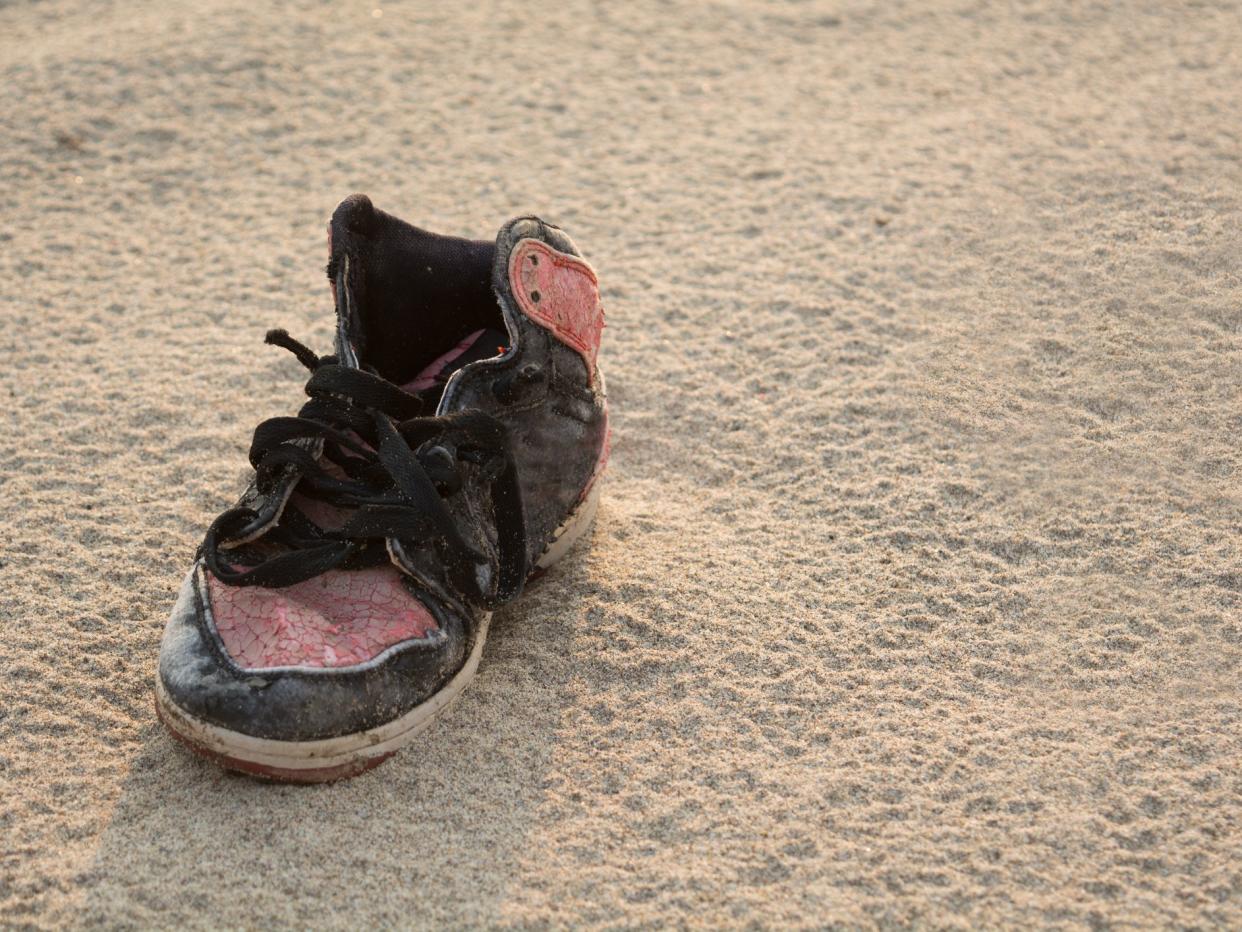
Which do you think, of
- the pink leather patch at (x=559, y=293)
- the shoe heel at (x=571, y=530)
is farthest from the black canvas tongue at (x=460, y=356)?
the shoe heel at (x=571, y=530)

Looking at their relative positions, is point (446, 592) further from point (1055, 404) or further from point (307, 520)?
point (1055, 404)

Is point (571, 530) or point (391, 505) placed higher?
point (391, 505)

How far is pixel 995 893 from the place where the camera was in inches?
65.2

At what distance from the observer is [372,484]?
2008mm

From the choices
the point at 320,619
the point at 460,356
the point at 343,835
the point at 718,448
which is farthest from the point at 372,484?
the point at 718,448

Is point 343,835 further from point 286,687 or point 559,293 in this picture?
point 559,293

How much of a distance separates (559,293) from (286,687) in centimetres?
75

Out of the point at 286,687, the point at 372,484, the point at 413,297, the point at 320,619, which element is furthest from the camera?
the point at 413,297

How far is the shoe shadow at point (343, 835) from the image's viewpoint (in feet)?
5.45

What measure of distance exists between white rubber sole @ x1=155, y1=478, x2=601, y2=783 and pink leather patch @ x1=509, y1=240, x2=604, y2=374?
564mm

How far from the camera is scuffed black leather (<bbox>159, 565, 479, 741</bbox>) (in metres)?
1.74

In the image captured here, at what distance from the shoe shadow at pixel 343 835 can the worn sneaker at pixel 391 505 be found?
60 millimetres

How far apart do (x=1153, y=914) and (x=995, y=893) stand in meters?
0.19

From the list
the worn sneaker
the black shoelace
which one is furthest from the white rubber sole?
the black shoelace
